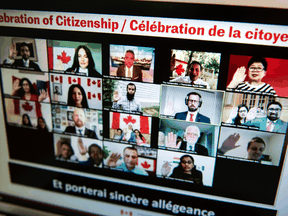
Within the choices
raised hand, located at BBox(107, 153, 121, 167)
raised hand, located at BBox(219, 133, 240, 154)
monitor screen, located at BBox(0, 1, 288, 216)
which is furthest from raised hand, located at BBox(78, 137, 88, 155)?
raised hand, located at BBox(219, 133, 240, 154)

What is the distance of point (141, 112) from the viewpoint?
0.93m

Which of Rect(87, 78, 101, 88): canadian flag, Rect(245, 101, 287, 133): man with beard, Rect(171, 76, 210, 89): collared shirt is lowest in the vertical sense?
Rect(245, 101, 287, 133): man with beard

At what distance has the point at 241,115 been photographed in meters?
0.85

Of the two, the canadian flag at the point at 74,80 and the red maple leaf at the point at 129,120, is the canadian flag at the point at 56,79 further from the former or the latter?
the red maple leaf at the point at 129,120

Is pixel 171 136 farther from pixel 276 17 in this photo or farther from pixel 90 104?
pixel 276 17

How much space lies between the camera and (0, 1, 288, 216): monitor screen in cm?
81

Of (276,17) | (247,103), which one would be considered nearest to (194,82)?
(247,103)

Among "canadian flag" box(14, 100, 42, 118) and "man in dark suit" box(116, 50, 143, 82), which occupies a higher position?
"man in dark suit" box(116, 50, 143, 82)

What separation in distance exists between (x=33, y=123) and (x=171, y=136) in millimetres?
641

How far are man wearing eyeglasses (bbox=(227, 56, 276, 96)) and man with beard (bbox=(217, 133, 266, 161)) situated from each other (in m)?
0.17

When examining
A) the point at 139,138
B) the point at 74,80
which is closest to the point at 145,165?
the point at 139,138

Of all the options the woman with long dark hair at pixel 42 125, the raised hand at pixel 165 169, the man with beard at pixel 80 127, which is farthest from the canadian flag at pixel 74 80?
the raised hand at pixel 165 169

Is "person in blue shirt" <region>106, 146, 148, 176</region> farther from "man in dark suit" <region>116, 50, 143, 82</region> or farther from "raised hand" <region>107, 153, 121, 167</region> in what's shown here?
"man in dark suit" <region>116, 50, 143, 82</region>

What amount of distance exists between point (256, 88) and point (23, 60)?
36.9 inches
